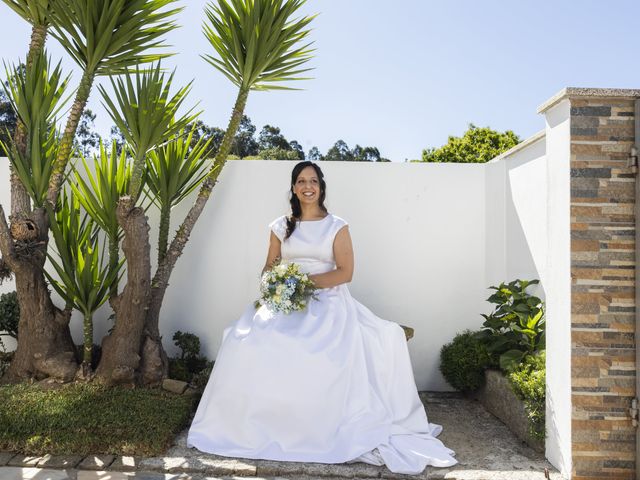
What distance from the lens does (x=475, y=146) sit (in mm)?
16203

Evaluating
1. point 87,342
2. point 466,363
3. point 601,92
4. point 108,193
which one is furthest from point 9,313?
point 601,92

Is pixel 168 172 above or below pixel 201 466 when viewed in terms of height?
above

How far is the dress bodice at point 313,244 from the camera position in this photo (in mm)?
3680

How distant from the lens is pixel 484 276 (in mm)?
4594

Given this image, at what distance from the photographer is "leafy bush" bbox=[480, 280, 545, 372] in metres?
3.53

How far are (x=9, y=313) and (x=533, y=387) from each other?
377cm

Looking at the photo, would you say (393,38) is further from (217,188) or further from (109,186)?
(109,186)

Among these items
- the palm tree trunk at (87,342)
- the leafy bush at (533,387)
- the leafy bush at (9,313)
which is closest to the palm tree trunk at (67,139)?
the palm tree trunk at (87,342)

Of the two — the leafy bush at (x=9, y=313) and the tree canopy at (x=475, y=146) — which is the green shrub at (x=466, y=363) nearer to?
the leafy bush at (x=9, y=313)

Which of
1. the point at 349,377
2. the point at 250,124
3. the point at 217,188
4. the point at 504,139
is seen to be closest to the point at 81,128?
the point at 250,124

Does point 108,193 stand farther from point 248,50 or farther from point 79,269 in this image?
point 248,50

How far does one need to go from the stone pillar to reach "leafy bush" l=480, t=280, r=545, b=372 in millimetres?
823

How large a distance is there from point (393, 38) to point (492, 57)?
124cm

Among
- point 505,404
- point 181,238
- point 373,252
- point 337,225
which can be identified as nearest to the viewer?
point 505,404
